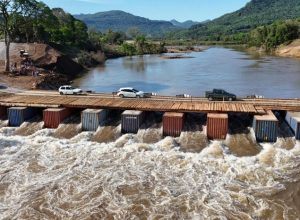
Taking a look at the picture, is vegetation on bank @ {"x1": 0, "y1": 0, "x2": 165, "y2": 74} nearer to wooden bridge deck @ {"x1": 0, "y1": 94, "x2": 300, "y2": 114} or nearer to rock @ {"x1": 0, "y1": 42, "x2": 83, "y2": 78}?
rock @ {"x1": 0, "y1": 42, "x2": 83, "y2": 78}

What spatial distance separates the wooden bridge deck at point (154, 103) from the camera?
43.3 meters

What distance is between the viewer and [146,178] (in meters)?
32.0

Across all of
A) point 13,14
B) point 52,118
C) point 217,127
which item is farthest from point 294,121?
point 13,14

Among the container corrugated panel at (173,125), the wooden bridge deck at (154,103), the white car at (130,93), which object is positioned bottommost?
the container corrugated panel at (173,125)

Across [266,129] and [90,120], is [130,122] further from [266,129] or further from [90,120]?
[266,129]

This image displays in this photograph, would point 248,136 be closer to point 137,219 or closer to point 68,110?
point 137,219

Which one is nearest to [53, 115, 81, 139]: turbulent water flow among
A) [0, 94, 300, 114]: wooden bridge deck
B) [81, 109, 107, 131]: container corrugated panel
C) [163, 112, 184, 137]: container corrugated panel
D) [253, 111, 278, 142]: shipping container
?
[81, 109, 107, 131]: container corrugated panel

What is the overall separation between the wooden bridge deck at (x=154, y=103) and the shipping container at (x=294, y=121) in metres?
1.31

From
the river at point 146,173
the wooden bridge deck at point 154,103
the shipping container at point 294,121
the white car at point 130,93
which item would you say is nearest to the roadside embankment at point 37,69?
the wooden bridge deck at point 154,103

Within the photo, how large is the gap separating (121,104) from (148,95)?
638cm

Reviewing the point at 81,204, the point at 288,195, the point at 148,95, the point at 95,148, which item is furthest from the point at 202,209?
the point at 148,95

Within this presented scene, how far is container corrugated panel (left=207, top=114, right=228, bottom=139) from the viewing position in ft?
132

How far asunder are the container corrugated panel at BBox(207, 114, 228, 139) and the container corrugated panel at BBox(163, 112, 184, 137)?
3343 mm

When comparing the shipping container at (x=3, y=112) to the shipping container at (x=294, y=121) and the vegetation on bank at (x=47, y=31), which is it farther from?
the shipping container at (x=294, y=121)
